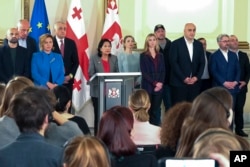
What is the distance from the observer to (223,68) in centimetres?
848

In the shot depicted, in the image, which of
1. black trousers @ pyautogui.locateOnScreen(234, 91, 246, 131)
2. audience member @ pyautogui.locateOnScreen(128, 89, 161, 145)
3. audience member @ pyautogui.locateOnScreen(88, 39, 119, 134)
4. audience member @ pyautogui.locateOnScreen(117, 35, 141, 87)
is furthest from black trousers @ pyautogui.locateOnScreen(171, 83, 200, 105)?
audience member @ pyautogui.locateOnScreen(128, 89, 161, 145)

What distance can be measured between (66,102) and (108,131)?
49.9 inches

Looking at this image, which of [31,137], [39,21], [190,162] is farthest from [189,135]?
[39,21]

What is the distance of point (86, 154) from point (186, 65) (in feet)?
21.3

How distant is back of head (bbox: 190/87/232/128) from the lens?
282 centimetres

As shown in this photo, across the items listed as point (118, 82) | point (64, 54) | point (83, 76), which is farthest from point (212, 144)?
point (83, 76)

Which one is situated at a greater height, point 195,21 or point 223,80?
point 195,21

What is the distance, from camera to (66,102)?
415cm

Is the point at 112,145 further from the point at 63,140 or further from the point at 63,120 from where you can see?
the point at 63,120

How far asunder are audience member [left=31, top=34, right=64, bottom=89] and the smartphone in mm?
6146

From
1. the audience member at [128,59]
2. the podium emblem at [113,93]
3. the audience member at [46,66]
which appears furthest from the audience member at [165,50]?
the podium emblem at [113,93]

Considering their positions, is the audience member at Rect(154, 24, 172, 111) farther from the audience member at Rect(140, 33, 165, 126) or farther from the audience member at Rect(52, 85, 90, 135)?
the audience member at Rect(52, 85, 90, 135)

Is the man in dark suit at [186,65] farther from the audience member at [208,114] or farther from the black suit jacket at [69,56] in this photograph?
the audience member at [208,114]

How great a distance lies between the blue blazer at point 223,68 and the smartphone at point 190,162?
23.4 ft
